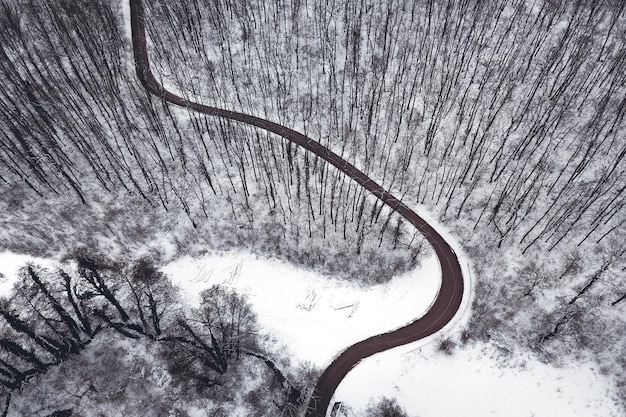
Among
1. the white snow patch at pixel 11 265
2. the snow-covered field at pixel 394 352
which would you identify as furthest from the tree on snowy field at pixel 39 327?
the snow-covered field at pixel 394 352

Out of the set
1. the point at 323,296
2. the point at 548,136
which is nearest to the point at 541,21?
the point at 548,136

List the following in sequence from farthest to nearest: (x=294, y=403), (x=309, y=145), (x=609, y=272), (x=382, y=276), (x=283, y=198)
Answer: (x=309, y=145) < (x=283, y=198) < (x=382, y=276) < (x=609, y=272) < (x=294, y=403)

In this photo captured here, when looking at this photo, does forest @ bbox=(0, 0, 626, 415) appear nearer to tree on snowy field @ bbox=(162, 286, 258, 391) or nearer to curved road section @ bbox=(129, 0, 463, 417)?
curved road section @ bbox=(129, 0, 463, 417)

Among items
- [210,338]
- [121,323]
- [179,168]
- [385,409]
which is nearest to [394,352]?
[385,409]

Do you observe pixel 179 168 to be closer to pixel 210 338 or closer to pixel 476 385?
pixel 210 338

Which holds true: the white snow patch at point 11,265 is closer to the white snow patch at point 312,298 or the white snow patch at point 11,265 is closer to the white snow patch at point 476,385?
the white snow patch at point 312,298

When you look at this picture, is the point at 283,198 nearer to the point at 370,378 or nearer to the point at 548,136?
the point at 370,378
